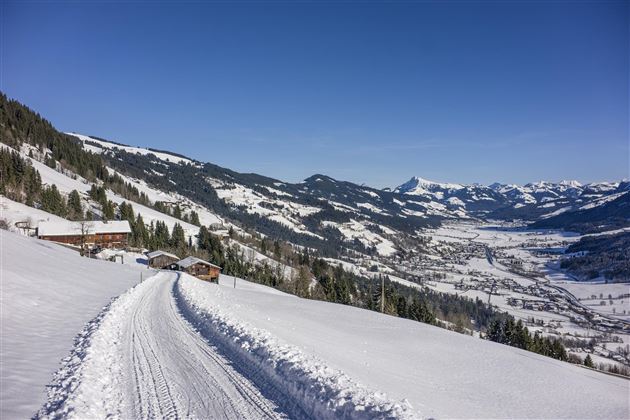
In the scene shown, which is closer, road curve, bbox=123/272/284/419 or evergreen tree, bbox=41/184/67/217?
road curve, bbox=123/272/284/419

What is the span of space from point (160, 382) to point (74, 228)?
85145 mm

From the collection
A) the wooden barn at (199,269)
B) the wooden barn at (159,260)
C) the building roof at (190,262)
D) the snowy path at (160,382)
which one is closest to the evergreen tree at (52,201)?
the wooden barn at (159,260)

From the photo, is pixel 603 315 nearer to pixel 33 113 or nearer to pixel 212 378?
pixel 212 378

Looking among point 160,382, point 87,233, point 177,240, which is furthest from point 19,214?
point 160,382

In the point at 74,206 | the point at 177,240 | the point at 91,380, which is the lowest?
the point at 91,380

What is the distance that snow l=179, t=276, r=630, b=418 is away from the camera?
10.7 metres

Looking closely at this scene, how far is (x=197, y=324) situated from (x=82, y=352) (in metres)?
5.57

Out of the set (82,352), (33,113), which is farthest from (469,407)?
(33,113)

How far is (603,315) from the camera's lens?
146m

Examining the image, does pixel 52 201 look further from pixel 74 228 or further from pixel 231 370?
pixel 231 370

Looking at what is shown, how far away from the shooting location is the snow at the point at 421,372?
10.7 meters

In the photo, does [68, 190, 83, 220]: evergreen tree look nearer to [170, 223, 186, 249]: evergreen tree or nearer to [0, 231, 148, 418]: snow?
[170, 223, 186, 249]: evergreen tree

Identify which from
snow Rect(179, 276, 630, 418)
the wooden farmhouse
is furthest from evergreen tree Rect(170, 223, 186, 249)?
snow Rect(179, 276, 630, 418)

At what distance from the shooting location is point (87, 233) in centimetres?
8062
